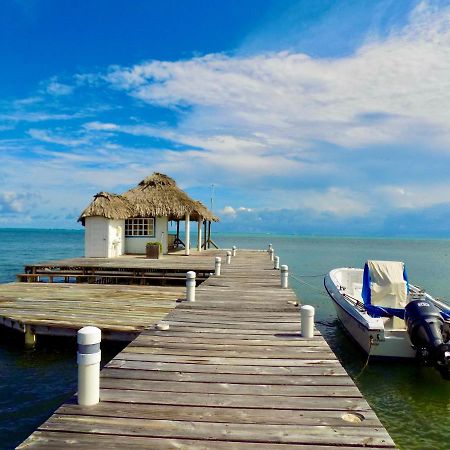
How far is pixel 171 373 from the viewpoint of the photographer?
4645 millimetres

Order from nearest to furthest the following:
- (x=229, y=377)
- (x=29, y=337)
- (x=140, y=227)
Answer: (x=229, y=377) → (x=29, y=337) → (x=140, y=227)

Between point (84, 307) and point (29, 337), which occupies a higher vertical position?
point (84, 307)

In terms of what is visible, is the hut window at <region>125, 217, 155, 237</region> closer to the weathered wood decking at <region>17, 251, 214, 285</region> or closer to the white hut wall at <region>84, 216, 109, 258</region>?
the white hut wall at <region>84, 216, 109, 258</region>

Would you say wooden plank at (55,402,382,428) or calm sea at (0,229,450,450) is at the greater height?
wooden plank at (55,402,382,428)

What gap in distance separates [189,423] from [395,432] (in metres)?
4.78

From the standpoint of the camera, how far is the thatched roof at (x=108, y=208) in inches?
753

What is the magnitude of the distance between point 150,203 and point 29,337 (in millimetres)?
12761

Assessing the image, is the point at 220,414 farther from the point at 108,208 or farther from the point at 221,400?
the point at 108,208

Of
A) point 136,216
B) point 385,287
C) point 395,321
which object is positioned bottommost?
point 395,321

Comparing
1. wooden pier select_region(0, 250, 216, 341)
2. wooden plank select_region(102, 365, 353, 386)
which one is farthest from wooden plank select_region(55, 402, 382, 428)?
wooden pier select_region(0, 250, 216, 341)

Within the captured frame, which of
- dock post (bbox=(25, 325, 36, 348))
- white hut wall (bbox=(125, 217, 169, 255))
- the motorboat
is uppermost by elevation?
white hut wall (bbox=(125, 217, 169, 255))

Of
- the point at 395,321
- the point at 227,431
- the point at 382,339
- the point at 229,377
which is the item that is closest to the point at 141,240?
the point at 395,321

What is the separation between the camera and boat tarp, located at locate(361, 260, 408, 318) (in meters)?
10.8

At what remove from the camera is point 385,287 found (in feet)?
35.7
